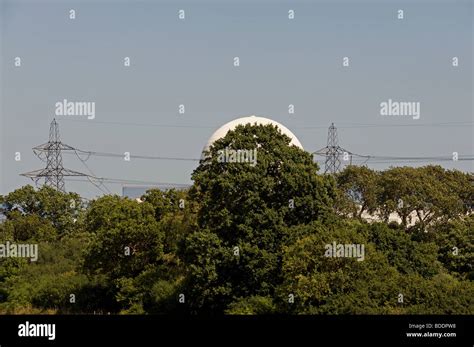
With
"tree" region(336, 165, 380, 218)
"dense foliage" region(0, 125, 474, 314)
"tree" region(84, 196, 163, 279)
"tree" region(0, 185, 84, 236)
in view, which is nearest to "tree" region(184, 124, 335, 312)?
"dense foliage" region(0, 125, 474, 314)

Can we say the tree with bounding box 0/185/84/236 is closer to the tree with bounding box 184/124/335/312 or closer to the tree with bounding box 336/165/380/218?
the tree with bounding box 336/165/380/218

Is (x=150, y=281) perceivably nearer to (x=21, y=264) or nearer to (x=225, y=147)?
(x=225, y=147)

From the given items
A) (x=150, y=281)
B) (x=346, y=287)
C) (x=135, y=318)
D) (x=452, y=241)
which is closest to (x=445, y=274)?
(x=452, y=241)

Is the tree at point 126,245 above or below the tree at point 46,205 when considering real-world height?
below

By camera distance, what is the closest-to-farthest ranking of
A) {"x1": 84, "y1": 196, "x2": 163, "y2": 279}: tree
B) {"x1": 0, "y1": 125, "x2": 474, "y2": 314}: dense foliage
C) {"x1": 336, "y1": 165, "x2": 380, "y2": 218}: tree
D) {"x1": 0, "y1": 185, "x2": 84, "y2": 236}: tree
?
{"x1": 0, "y1": 125, "x2": 474, "y2": 314}: dense foliage, {"x1": 84, "y1": 196, "x2": 163, "y2": 279}: tree, {"x1": 336, "y1": 165, "x2": 380, "y2": 218}: tree, {"x1": 0, "y1": 185, "x2": 84, "y2": 236}: tree

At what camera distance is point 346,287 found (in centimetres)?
3177

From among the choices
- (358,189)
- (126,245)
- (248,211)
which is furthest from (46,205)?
(248,211)

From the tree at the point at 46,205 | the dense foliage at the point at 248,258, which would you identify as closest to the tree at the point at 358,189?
the dense foliage at the point at 248,258

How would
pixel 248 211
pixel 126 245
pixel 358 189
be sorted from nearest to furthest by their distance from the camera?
pixel 248 211, pixel 126 245, pixel 358 189

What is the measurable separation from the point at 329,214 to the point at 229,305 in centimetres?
540

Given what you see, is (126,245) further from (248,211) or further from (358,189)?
(358,189)

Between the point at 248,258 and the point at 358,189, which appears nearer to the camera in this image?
the point at 248,258

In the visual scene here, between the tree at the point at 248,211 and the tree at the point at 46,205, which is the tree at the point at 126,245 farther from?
the tree at the point at 46,205

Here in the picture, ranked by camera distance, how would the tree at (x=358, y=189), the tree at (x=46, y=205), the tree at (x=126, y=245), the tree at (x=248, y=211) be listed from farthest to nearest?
the tree at (x=46, y=205)
the tree at (x=358, y=189)
the tree at (x=126, y=245)
the tree at (x=248, y=211)
